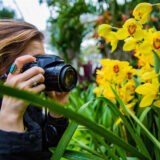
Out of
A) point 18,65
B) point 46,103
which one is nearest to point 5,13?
point 18,65

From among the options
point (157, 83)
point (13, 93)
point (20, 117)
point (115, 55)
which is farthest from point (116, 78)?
point (115, 55)

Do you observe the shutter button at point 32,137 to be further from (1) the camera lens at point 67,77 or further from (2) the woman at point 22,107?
(1) the camera lens at point 67,77

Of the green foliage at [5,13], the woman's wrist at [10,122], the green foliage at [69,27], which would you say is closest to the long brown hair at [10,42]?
the woman's wrist at [10,122]

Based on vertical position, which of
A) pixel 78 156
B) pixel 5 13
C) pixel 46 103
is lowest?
pixel 78 156

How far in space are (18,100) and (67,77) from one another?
17 cm

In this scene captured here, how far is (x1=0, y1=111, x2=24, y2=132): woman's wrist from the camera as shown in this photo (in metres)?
0.43

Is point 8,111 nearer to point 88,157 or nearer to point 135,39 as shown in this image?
point 88,157

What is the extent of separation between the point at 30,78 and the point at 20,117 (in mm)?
106

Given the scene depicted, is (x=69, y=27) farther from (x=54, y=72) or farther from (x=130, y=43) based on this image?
(x=130, y=43)

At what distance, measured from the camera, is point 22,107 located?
0.45m

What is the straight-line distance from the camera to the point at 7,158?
419mm

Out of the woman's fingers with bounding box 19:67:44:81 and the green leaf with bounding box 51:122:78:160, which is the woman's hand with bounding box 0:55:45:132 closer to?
the woman's fingers with bounding box 19:67:44:81

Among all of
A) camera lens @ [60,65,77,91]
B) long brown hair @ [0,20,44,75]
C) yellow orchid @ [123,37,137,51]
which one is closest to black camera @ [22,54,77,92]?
camera lens @ [60,65,77,91]

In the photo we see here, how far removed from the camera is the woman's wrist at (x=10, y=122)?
43 cm
